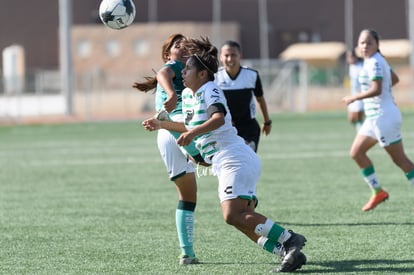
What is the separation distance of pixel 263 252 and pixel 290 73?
3155cm

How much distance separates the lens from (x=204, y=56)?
7.60m

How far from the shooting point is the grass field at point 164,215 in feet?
26.9

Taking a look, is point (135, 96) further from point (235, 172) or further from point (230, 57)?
point (235, 172)

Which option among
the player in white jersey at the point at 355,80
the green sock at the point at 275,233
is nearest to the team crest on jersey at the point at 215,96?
the green sock at the point at 275,233

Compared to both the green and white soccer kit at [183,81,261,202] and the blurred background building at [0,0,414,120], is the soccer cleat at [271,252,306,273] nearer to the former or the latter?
the green and white soccer kit at [183,81,261,202]

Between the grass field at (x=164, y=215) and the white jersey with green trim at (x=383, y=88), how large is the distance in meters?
1.22

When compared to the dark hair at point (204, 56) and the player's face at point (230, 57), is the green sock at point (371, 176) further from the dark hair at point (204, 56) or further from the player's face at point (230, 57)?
the dark hair at point (204, 56)

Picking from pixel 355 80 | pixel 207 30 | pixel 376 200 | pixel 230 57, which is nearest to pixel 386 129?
pixel 376 200

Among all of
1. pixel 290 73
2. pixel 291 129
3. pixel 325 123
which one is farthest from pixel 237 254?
pixel 290 73

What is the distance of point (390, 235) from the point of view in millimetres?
9430

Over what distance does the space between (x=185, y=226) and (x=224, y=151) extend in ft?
3.68

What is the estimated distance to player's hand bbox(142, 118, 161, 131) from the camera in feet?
24.5

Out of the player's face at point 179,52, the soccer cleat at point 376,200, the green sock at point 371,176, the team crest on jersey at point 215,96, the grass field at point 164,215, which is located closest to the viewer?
A: the team crest on jersey at point 215,96

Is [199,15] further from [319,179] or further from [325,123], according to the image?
[319,179]
